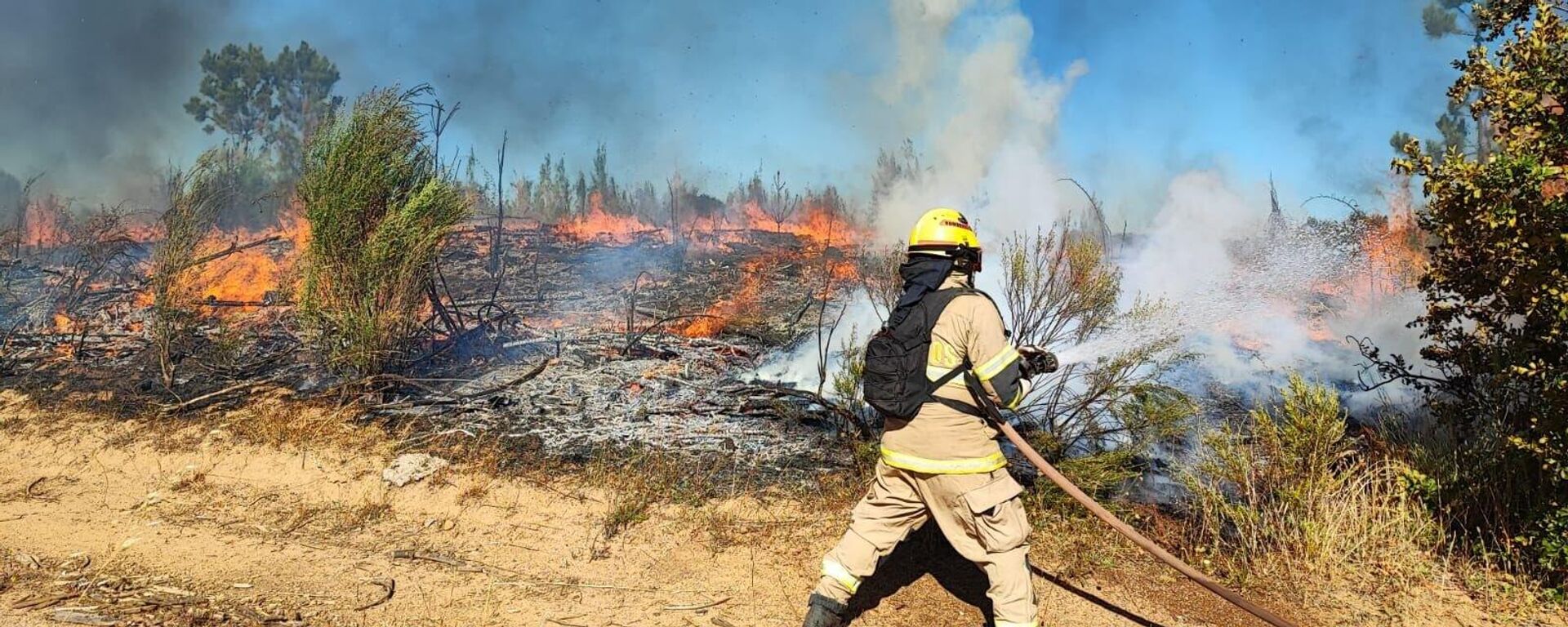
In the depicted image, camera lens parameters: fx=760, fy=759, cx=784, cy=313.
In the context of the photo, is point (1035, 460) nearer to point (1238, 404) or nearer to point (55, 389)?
point (1238, 404)

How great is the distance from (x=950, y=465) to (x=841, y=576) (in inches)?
26.3

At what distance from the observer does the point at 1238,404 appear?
695 cm

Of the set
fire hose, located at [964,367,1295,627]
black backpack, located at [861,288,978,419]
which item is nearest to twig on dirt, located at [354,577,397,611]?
black backpack, located at [861,288,978,419]

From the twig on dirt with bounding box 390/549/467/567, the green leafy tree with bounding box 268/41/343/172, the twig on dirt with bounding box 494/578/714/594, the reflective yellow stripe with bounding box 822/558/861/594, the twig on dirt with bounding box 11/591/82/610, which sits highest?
the green leafy tree with bounding box 268/41/343/172

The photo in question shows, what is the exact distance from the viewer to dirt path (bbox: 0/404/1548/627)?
380cm

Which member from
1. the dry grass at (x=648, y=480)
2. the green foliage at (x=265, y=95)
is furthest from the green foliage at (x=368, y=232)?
the green foliage at (x=265, y=95)

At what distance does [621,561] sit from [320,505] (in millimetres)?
2505

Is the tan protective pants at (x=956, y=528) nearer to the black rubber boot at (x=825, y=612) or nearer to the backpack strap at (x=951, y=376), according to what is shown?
the black rubber boot at (x=825, y=612)

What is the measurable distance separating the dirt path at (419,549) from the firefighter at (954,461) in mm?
671

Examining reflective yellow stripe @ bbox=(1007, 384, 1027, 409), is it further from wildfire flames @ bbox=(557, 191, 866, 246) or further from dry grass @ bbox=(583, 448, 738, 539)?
wildfire flames @ bbox=(557, 191, 866, 246)

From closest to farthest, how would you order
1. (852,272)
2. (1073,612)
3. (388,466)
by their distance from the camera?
1. (1073,612)
2. (388,466)
3. (852,272)

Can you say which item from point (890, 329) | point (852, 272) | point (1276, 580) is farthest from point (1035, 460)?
point (852, 272)

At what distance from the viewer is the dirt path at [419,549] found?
380 centimetres

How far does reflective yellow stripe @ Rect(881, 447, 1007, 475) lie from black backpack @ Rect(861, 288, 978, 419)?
193 mm
